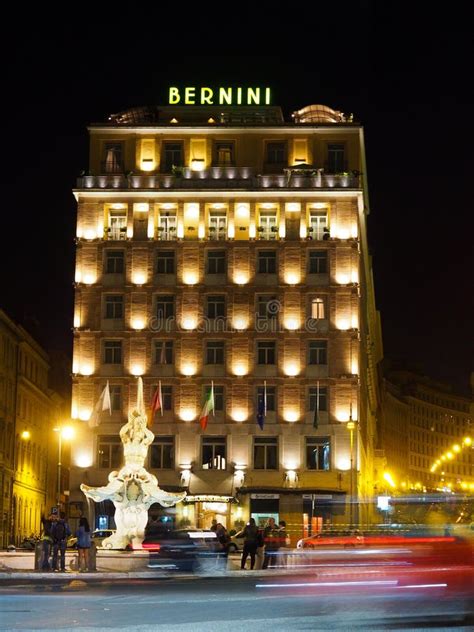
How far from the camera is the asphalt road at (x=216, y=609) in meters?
20.0

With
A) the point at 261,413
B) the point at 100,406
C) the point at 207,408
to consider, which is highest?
the point at 100,406

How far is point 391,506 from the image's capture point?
3123 inches

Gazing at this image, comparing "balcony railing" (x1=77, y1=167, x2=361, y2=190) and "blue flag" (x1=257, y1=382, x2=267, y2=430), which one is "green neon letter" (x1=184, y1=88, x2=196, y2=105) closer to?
"balcony railing" (x1=77, y1=167, x2=361, y2=190)

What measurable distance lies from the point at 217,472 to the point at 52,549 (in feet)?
142

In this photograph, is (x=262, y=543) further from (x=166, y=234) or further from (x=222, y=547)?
(x=166, y=234)

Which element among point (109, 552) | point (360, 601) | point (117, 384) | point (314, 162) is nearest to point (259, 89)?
point (314, 162)

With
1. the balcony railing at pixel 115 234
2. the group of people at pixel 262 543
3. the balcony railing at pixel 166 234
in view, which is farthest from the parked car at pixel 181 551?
the balcony railing at pixel 115 234

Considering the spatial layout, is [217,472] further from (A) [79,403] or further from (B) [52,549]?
(B) [52,549]

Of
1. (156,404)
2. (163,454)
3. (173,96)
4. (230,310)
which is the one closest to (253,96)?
(173,96)

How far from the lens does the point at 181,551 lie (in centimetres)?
4041

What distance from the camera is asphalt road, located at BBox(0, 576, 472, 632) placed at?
20.0 meters

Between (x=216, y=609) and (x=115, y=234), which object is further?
(x=115, y=234)

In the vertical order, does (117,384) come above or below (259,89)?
below

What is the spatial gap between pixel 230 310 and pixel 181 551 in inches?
1783
